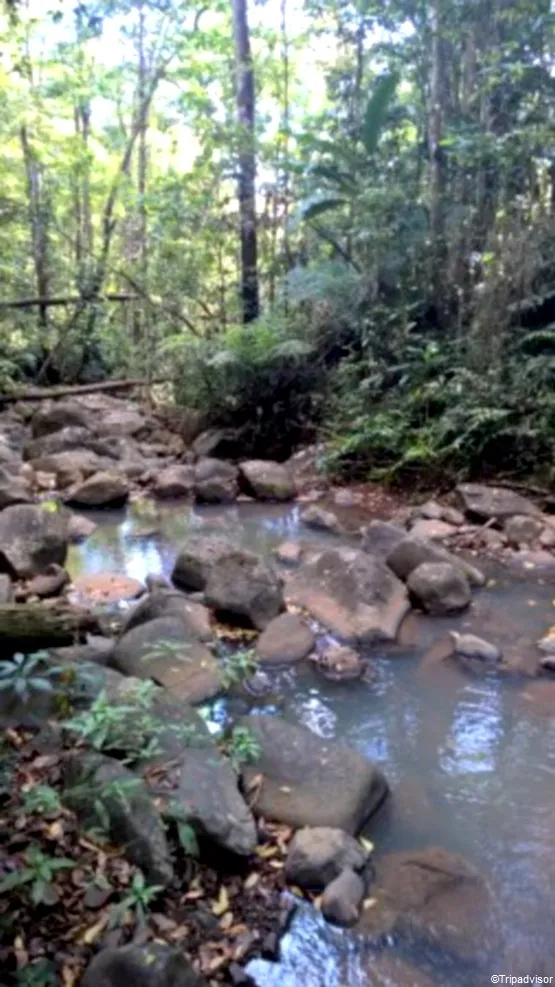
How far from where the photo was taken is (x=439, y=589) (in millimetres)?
5387

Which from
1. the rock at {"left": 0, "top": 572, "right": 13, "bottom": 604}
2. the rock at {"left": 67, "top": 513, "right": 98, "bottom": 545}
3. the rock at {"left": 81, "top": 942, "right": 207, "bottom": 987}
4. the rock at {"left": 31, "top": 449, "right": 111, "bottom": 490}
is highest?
the rock at {"left": 0, "top": 572, "right": 13, "bottom": 604}

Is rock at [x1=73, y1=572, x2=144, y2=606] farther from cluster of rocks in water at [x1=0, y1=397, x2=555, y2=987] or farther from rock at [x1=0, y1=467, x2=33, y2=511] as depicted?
rock at [x1=0, y1=467, x2=33, y2=511]

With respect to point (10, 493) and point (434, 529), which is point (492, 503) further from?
point (10, 493)

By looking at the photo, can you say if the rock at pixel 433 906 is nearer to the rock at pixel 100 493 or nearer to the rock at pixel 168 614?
the rock at pixel 168 614

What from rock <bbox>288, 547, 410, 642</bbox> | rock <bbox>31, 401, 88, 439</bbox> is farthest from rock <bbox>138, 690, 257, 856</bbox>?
rock <bbox>31, 401, 88, 439</bbox>

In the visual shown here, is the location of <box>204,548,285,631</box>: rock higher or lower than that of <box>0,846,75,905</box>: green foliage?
lower

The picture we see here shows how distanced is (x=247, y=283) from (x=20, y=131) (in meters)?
5.41

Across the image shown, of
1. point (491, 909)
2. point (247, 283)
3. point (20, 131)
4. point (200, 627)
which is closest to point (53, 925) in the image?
point (491, 909)

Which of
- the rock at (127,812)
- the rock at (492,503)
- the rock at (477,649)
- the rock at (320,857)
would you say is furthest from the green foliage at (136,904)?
the rock at (492,503)

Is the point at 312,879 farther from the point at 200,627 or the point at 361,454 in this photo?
the point at 361,454

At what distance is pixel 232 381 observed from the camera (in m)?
10.0

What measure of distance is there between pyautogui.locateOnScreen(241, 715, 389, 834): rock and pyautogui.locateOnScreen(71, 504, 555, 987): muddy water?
0.44ft

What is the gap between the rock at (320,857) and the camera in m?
2.79

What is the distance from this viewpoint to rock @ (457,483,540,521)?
23.6 ft
